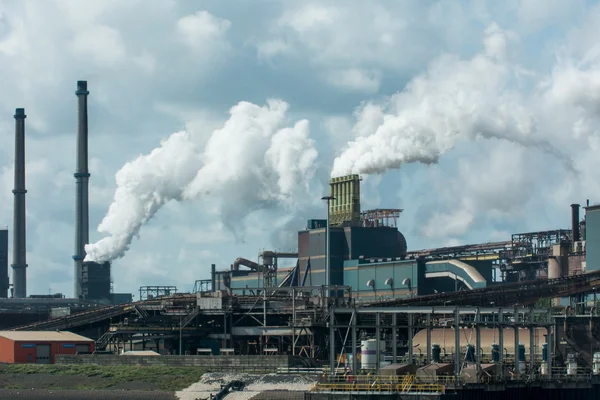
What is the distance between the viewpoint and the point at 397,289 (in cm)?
19212

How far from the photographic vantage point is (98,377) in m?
106

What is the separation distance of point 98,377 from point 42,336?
21.7m

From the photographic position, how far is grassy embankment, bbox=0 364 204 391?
101 meters

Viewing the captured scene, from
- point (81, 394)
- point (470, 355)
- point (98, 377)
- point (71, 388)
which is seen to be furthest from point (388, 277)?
point (470, 355)

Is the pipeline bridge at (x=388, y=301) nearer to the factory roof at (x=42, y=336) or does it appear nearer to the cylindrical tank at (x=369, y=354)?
the factory roof at (x=42, y=336)

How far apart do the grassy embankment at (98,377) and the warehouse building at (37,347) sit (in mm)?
8333

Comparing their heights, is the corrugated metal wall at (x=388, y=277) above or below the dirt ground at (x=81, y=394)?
above

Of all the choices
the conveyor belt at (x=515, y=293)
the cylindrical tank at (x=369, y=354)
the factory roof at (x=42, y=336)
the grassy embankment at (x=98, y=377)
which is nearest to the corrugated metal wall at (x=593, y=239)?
the conveyor belt at (x=515, y=293)

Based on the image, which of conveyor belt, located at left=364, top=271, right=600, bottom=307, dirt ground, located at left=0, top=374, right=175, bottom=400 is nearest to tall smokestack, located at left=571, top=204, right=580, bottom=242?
conveyor belt, located at left=364, top=271, right=600, bottom=307

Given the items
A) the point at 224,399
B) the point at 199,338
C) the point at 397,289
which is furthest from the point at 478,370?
the point at 397,289

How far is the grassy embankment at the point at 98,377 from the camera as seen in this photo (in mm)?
101188

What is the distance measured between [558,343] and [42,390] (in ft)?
145

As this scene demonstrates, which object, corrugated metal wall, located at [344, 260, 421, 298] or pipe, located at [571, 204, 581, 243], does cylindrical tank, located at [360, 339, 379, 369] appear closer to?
corrugated metal wall, located at [344, 260, 421, 298]

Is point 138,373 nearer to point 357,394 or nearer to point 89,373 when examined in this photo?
point 89,373
